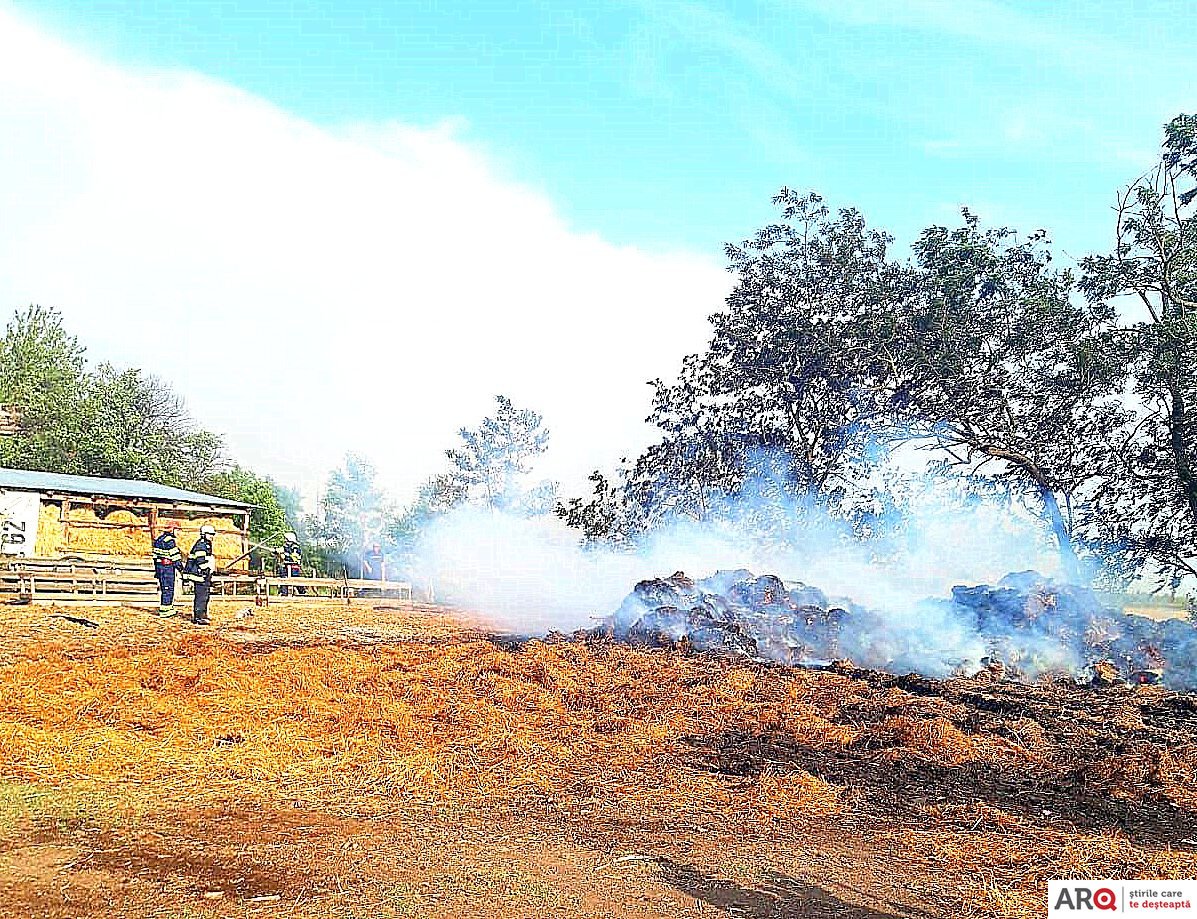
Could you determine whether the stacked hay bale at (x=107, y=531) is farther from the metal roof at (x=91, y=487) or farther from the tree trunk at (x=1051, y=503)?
the tree trunk at (x=1051, y=503)

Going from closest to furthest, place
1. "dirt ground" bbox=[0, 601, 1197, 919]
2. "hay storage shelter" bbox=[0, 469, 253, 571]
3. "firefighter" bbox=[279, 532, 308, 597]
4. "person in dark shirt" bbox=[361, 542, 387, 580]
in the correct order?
"dirt ground" bbox=[0, 601, 1197, 919] → "hay storage shelter" bbox=[0, 469, 253, 571] → "firefighter" bbox=[279, 532, 308, 597] → "person in dark shirt" bbox=[361, 542, 387, 580]

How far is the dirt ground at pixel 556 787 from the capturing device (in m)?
5.54

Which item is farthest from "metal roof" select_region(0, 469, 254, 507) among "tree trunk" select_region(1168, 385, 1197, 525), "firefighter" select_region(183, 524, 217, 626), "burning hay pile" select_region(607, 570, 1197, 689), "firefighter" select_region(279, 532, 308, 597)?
"tree trunk" select_region(1168, 385, 1197, 525)

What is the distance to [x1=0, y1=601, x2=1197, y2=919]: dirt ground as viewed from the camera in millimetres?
5535

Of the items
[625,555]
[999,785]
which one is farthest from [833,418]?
[999,785]

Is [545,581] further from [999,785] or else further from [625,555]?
[999,785]

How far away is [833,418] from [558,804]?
1362 cm

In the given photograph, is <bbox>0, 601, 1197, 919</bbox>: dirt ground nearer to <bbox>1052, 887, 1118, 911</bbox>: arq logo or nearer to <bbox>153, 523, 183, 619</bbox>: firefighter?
<bbox>1052, 887, 1118, 911</bbox>: arq logo

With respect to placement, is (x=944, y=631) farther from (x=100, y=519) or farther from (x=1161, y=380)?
(x=100, y=519)

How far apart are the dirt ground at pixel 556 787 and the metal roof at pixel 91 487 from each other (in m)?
15.6

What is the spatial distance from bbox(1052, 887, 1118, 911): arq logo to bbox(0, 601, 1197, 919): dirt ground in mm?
652

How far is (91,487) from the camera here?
29062 mm

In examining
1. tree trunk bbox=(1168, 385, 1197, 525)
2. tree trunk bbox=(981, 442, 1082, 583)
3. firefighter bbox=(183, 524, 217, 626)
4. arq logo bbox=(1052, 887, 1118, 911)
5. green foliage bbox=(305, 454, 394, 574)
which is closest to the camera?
arq logo bbox=(1052, 887, 1118, 911)

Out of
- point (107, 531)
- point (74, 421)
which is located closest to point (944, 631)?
point (107, 531)
